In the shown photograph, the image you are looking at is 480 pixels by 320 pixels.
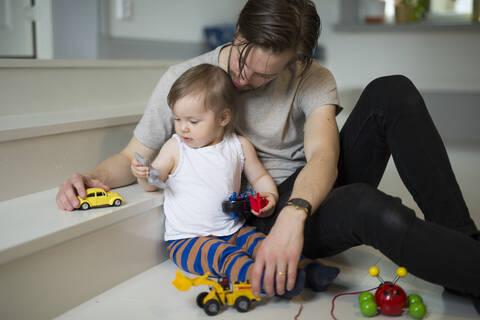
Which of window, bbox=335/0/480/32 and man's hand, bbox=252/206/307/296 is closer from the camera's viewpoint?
man's hand, bbox=252/206/307/296

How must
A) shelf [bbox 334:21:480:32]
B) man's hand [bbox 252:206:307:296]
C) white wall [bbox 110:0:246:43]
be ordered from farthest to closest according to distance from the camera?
shelf [bbox 334:21:480:32] < white wall [bbox 110:0:246:43] < man's hand [bbox 252:206:307:296]

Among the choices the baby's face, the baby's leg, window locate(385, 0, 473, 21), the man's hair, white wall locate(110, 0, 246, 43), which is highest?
window locate(385, 0, 473, 21)

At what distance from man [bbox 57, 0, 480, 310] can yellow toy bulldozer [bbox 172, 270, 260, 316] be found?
0.24ft

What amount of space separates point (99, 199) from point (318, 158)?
0.50 m

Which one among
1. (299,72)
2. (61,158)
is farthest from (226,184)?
(61,158)

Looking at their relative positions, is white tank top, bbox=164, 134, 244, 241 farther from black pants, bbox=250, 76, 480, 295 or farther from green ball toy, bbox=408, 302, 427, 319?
green ball toy, bbox=408, 302, 427, 319

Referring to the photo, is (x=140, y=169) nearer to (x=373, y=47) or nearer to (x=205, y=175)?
(x=205, y=175)

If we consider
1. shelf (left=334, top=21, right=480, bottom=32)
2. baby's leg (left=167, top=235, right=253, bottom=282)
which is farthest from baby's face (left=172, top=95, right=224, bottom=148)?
shelf (left=334, top=21, right=480, bottom=32)

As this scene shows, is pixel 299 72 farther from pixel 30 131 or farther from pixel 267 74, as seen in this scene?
pixel 30 131

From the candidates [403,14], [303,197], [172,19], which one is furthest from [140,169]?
[403,14]

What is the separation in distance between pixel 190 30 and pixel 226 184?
216cm

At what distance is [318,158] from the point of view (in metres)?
1.15

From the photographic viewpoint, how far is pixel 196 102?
3.83ft

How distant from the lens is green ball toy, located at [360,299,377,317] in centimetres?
103
